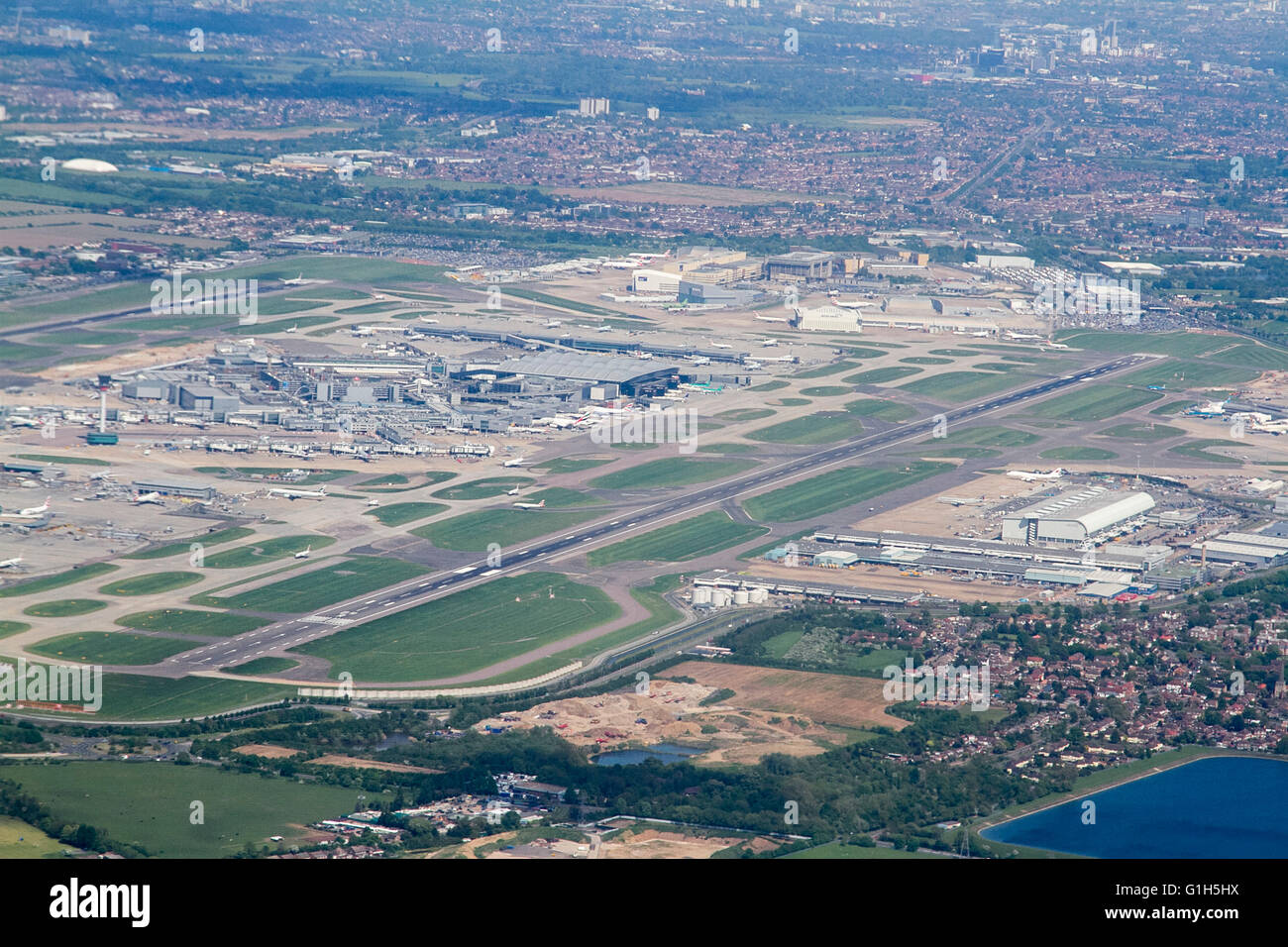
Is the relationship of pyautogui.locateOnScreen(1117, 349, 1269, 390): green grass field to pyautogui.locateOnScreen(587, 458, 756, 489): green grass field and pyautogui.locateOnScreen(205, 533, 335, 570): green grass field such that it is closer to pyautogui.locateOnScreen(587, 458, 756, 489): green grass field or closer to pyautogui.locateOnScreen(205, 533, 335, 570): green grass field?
pyautogui.locateOnScreen(587, 458, 756, 489): green grass field

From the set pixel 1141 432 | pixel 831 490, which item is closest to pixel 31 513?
pixel 831 490

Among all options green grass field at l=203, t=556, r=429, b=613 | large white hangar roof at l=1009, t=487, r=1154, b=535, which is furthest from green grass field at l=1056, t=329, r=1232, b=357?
green grass field at l=203, t=556, r=429, b=613

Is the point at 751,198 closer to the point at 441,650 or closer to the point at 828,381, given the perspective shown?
the point at 828,381

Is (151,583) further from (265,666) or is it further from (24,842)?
(24,842)

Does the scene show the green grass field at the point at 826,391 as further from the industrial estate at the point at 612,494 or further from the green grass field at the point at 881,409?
the green grass field at the point at 881,409

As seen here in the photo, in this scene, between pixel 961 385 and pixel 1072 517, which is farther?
pixel 961 385

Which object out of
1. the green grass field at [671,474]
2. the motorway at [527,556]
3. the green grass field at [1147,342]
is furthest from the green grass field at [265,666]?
the green grass field at [1147,342]

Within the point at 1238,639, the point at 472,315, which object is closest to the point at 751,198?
the point at 472,315
